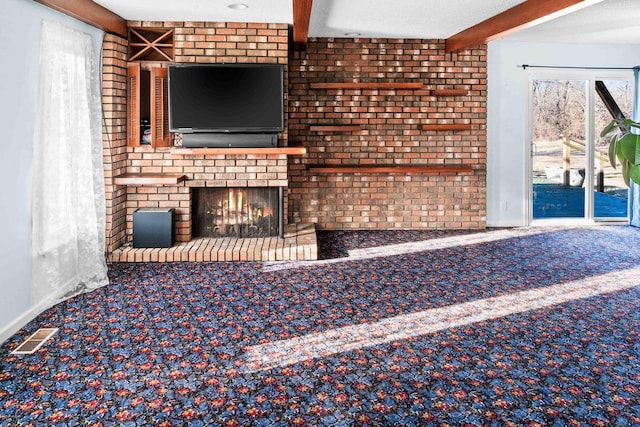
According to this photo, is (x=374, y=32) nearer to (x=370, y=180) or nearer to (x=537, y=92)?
(x=370, y=180)

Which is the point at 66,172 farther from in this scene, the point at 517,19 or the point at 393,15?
the point at 517,19

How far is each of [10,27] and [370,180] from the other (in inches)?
167

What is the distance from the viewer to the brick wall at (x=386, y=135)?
6.76m

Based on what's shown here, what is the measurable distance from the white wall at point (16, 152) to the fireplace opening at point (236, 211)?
2.18 m

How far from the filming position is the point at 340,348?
3180mm

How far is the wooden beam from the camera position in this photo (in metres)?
4.00

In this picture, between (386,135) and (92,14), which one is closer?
(92,14)

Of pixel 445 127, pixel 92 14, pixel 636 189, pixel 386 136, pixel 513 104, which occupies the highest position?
pixel 92 14

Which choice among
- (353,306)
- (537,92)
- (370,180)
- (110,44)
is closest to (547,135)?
(537,92)

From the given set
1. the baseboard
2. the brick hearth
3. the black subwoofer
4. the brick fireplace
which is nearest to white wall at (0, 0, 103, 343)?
the baseboard

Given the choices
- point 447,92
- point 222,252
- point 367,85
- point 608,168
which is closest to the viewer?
Answer: point 222,252

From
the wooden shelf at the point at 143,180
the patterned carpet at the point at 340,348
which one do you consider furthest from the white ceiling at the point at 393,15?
the patterned carpet at the point at 340,348

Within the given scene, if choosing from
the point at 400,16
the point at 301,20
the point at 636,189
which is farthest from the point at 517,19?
the point at 636,189

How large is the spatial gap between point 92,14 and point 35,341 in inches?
105
